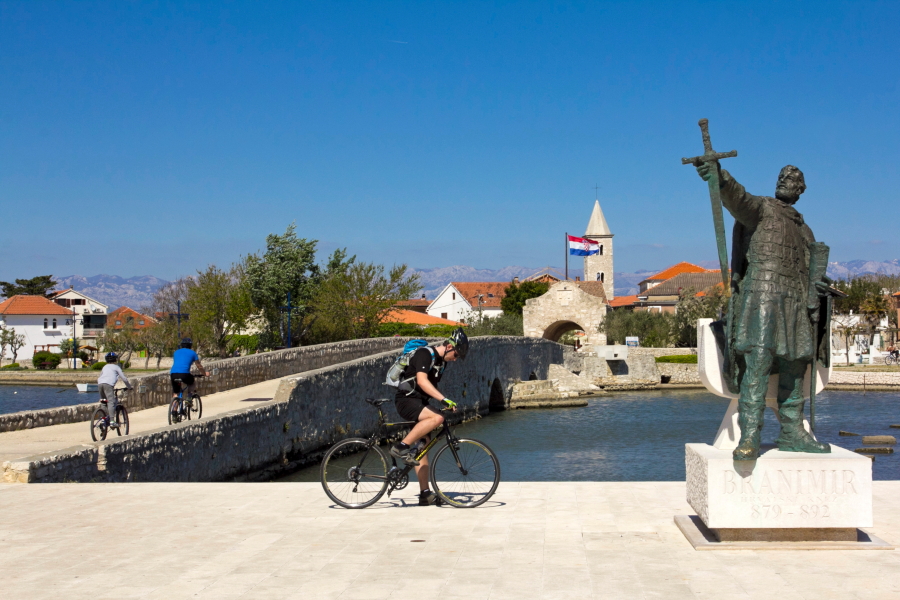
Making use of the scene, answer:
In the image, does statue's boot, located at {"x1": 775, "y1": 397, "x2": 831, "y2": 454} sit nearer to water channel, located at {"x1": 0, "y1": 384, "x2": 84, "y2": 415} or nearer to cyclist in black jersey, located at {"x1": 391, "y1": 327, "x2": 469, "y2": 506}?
cyclist in black jersey, located at {"x1": 391, "y1": 327, "x2": 469, "y2": 506}

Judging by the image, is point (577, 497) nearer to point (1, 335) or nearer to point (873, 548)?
point (873, 548)

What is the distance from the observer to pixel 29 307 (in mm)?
74938

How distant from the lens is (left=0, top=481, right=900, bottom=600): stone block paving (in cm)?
470

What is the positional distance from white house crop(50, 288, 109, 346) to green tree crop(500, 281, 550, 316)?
117ft

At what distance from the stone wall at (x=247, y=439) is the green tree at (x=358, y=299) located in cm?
1481

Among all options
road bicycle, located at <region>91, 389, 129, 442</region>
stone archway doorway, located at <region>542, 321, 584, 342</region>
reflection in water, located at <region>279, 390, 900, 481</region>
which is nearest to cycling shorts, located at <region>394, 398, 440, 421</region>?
road bicycle, located at <region>91, 389, 129, 442</region>

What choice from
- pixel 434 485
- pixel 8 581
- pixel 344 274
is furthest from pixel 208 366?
pixel 344 274

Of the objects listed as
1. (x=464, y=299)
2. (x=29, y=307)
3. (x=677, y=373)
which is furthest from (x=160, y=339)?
(x=464, y=299)

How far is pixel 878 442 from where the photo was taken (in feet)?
70.8

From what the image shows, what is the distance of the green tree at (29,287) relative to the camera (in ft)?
306

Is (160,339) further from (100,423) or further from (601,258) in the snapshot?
(601,258)

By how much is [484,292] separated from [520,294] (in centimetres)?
2659

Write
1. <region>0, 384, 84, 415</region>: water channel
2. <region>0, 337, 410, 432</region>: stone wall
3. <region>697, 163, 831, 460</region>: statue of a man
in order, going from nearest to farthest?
<region>697, 163, 831, 460</region>: statue of a man → <region>0, 337, 410, 432</region>: stone wall → <region>0, 384, 84, 415</region>: water channel

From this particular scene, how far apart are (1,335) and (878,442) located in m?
64.9
